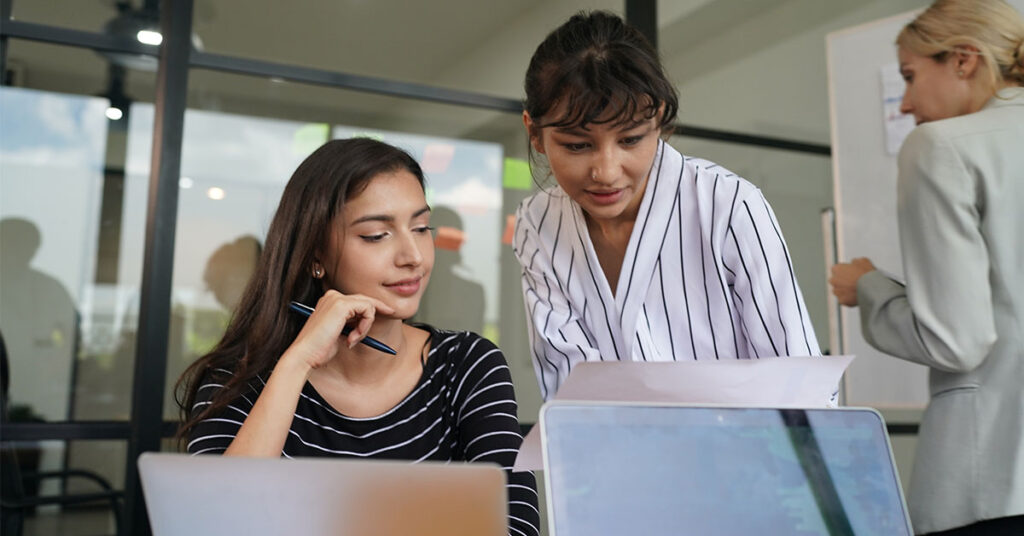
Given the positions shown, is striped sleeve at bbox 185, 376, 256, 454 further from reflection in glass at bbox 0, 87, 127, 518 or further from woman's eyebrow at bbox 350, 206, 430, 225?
reflection in glass at bbox 0, 87, 127, 518

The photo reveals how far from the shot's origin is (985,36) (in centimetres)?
159

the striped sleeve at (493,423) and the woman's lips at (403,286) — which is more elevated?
the woman's lips at (403,286)

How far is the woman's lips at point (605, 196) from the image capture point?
54.4 inches

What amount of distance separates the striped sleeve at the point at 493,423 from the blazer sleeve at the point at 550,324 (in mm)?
67

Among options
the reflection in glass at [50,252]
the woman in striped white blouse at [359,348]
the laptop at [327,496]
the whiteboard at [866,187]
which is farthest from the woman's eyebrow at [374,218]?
the whiteboard at [866,187]

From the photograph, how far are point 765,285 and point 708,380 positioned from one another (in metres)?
0.51

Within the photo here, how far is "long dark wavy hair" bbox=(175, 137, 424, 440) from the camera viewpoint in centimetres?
142

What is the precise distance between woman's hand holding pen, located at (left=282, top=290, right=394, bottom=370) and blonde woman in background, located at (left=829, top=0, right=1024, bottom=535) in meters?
0.89

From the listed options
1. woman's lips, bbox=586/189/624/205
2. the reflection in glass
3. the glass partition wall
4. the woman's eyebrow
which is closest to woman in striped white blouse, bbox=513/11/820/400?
woman's lips, bbox=586/189/624/205

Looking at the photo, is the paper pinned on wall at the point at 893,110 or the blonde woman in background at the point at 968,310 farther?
the paper pinned on wall at the point at 893,110

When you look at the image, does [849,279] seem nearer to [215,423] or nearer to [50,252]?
[215,423]

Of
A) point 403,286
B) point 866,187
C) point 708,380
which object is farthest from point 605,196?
point 866,187

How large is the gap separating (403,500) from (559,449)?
110 millimetres

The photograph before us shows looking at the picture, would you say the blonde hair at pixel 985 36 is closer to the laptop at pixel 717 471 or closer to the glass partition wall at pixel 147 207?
the laptop at pixel 717 471
